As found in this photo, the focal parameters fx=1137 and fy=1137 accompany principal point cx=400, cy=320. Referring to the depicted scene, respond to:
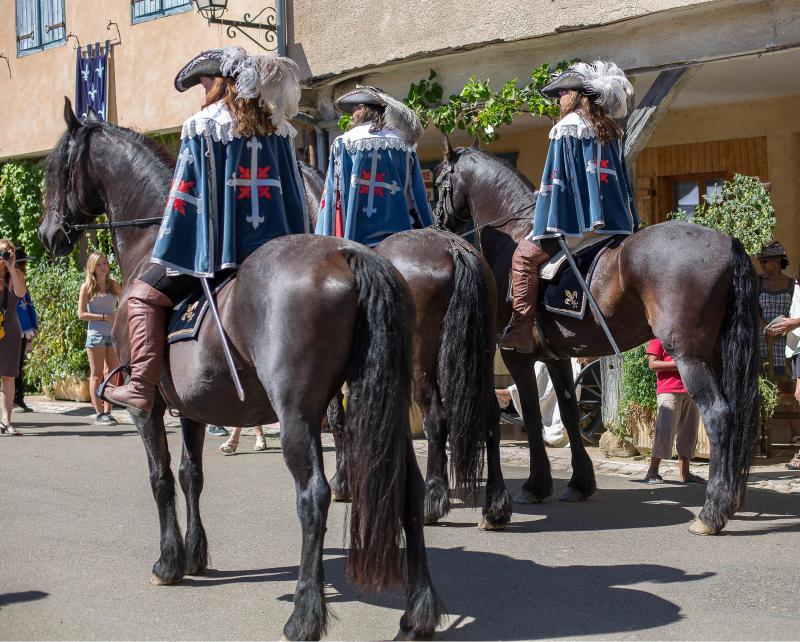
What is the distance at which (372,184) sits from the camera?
7.56m

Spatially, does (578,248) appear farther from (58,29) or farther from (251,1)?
(58,29)

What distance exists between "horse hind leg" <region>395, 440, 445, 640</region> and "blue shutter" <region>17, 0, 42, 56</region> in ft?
47.4

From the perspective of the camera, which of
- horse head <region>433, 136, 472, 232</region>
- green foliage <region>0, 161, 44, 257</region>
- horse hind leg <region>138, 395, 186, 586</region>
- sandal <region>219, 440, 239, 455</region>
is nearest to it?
horse hind leg <region>138, 395, 186, 586</region>

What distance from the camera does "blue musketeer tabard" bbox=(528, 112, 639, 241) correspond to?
730 centimetres

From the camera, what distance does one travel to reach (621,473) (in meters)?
9.20

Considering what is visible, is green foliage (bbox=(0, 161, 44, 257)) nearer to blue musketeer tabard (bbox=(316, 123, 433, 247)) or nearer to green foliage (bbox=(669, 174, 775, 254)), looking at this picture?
blue musketeer tabard (bbox=(316, 123, 433, 247))

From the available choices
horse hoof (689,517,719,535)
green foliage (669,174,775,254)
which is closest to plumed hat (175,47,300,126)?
horse hoof (689,517,719,535)

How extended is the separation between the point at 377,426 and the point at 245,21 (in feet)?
32.1

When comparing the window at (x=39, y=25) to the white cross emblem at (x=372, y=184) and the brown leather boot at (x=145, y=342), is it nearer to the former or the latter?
the white cross emblem at (x=372, y=184)

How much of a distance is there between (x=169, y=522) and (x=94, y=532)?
147 cm

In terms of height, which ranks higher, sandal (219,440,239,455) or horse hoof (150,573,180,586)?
sandal (219,440,239,455)

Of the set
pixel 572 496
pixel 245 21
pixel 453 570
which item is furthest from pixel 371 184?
pixel 245 21

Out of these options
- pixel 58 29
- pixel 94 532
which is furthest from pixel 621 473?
pixel 58 29

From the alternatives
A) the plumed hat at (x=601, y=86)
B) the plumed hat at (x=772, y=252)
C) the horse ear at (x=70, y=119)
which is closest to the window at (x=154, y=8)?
the plumed hat at (x=772, y=252)
